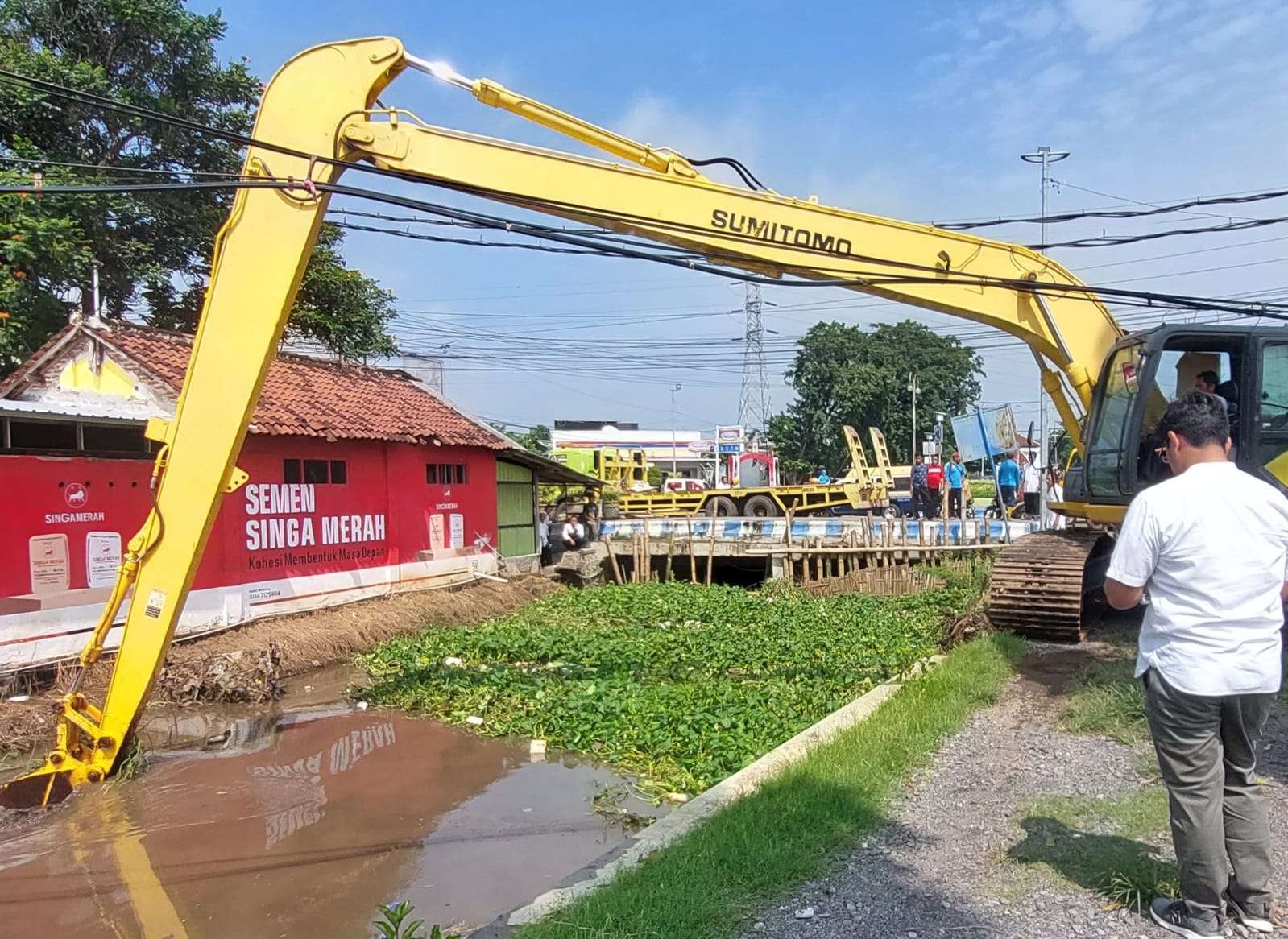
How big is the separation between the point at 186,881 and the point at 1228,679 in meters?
6.08

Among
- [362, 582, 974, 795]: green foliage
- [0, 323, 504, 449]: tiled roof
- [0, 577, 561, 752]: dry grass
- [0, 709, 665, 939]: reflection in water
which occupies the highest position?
[0, 323, 504, 449]: tiled roof

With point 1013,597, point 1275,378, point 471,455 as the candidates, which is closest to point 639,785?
point 1013,597

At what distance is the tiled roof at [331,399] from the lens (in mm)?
12727

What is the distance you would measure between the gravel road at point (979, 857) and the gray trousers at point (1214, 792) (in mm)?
236

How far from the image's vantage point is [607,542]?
2023cm

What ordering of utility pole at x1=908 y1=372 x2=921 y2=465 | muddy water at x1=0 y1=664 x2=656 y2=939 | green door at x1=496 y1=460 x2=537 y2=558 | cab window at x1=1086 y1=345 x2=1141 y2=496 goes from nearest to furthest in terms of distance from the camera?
muddy water at x1=0 y1=664 x2=656 y2=939, cab window at x1=1086 y1=345 x2=1141 y2=496, green door at x1=496 y1=460 x2=537 y2=558, utility pole at x1=908 y1=372 x2=921 y2=465

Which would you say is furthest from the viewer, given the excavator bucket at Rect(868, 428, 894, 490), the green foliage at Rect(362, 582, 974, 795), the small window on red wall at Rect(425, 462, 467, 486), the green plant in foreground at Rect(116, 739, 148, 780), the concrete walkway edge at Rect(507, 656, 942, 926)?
the excavator bucket at Rect(868, 428, 894, 490)

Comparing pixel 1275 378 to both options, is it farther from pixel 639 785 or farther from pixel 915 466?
pixel 915 466

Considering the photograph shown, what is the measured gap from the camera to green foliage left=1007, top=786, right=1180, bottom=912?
12.4ft

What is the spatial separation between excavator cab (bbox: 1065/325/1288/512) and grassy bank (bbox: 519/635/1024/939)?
10.1ft

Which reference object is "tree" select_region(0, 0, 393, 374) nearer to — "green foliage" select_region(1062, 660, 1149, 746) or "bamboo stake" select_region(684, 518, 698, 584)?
"bamboo stake" select_region(684, 518, 698, 584)

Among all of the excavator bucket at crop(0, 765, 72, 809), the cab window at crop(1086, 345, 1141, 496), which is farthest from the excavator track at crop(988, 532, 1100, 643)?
the excavator bucket at crop(0, 765, 72, 809)

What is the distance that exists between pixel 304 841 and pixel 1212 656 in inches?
236

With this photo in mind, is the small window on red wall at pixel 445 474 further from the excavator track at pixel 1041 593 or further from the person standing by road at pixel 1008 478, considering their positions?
the person standing by road at pixel 1008 478
